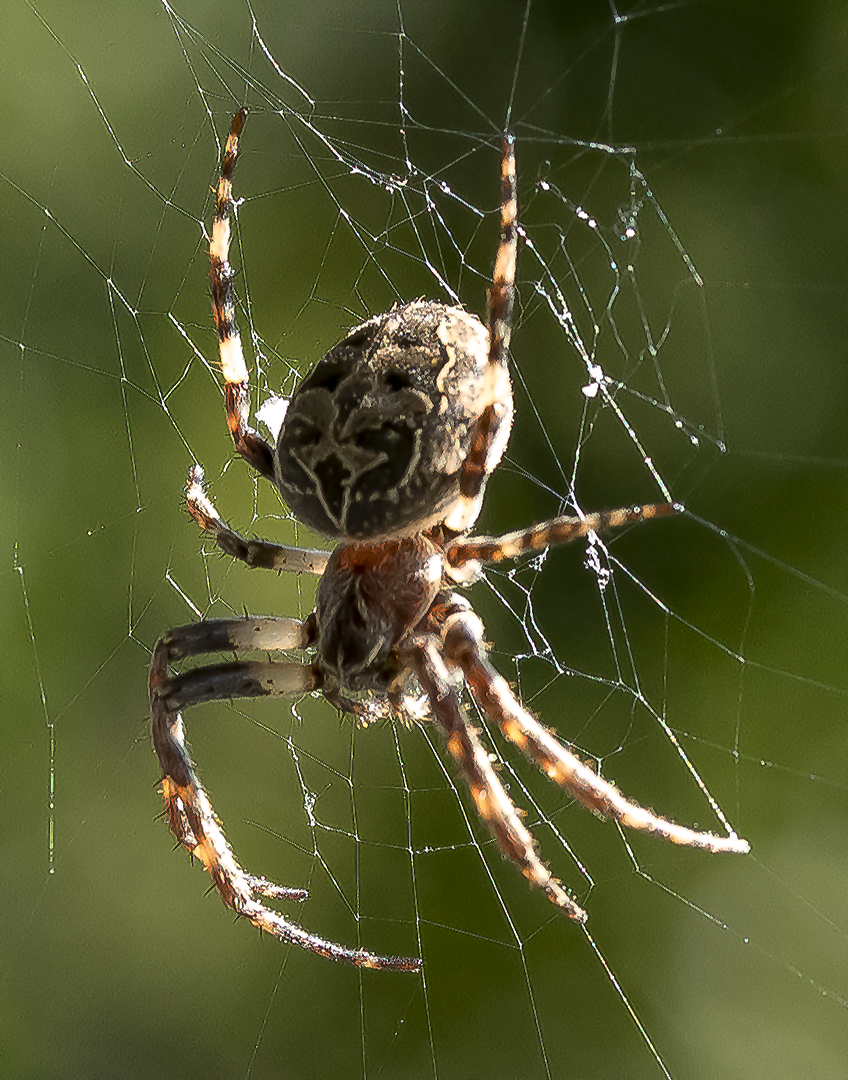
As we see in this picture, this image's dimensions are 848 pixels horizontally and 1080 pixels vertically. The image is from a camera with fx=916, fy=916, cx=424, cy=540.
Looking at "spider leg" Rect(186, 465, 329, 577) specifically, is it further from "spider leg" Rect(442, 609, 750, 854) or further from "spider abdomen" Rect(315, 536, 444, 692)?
"spider leg" Rect(442, 609, 750, 854)

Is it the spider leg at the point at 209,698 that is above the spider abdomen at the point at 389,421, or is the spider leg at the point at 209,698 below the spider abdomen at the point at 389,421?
below

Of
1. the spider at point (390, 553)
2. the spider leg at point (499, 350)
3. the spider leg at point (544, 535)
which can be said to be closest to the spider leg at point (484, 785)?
the spider at point (390, 553)

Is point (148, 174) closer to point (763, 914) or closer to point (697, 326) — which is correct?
point (697, 326)

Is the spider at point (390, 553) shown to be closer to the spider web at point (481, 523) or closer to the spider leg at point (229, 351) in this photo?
the spider leg at point (229, 351)

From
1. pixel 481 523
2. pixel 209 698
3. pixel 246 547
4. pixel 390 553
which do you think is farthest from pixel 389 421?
pixel 481 523

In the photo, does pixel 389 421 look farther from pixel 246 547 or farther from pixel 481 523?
pixel 481 523

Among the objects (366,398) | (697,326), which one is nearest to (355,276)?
(697,326)
